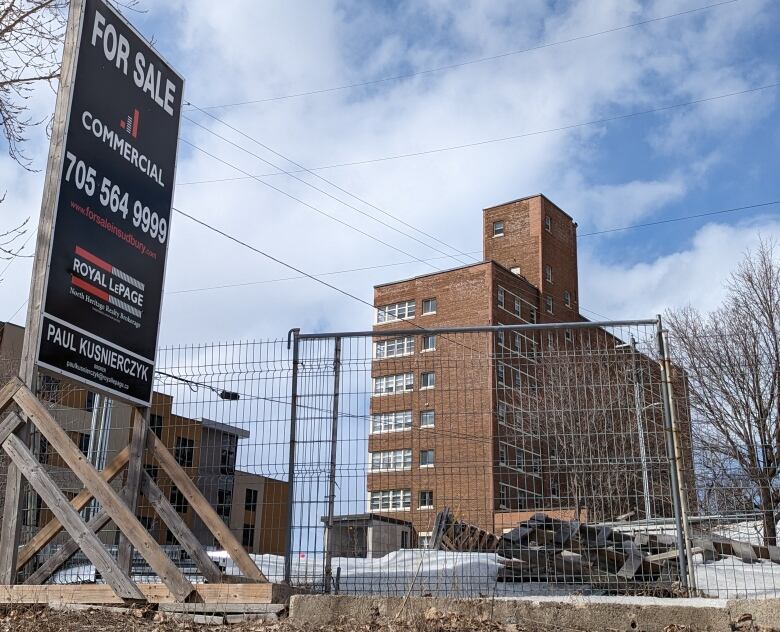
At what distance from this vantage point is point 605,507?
344 inches

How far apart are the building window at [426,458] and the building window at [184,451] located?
2368 millimetres

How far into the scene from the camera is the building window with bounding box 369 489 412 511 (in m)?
8.77

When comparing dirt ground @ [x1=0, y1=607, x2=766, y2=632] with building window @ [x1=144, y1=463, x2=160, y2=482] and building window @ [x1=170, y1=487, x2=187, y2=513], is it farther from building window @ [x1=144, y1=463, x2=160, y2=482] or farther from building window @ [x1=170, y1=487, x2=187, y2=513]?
building window @ [x1=144, y1=463, x2=160, y2=482]

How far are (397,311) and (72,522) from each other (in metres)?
62.0

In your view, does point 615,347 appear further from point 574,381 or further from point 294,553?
point 294,553

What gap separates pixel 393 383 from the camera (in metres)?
8.84

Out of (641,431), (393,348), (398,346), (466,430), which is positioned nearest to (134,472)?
(393,348)

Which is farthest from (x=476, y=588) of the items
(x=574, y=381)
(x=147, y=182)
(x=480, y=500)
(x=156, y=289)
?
(x=147, y=182)

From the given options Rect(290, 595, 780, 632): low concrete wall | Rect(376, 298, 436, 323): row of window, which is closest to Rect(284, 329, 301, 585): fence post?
Rect(290, 595, 780, 632): low concrete wall

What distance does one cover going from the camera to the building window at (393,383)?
870 centimetres

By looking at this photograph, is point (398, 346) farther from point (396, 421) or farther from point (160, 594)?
point (160, 594)

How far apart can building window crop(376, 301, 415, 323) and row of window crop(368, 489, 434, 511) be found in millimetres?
58212

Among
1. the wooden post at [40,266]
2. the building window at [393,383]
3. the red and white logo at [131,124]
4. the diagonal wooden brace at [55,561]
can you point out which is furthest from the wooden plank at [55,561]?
the red and white logo at [131,124]

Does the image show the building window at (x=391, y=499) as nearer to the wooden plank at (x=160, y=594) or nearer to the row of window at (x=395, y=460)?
A: the row of window at (x=395, y=460)
